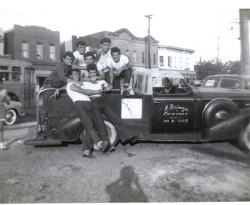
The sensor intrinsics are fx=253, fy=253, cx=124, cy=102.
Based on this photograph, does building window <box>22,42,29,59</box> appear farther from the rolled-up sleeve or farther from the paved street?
the rolled-up sleeve

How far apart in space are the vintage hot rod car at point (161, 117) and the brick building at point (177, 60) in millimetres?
29290

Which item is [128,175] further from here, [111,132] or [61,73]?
[61,73]

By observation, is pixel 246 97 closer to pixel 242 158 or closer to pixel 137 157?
pixel 242 158

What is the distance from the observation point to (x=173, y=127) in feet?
16.0

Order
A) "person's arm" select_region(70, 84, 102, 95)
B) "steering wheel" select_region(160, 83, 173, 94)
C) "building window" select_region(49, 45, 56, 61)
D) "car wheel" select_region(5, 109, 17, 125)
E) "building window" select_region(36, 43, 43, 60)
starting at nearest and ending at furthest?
"person's arm" select_region(70, 84, 102, 95) < "steering wheel" select_region(160, 83, 173, 94) < "car wheel" select_region(5, 109, 17, 125) < "building window" select_region(36, 43, 43, 60) < "building window" select_region(49, 45, 56, 61)

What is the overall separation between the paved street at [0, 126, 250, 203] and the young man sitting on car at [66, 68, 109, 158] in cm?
30

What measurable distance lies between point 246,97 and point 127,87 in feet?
7.82

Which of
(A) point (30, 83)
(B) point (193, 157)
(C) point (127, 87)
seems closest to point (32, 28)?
(A) point (30, 83)

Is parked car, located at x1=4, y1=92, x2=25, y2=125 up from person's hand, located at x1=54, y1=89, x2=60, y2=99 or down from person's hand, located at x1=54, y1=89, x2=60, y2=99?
down

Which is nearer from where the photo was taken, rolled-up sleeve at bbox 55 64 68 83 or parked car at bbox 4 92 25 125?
rolled-up sleeve at bbox 55 64 68 83

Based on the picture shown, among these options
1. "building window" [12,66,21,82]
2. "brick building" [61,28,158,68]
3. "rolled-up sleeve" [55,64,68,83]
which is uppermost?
"brick building" [61,28,158,68]

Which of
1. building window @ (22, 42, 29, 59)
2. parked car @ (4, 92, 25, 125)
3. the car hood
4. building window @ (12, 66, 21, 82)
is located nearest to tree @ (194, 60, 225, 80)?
building window @ (22, 42, 29, 59)

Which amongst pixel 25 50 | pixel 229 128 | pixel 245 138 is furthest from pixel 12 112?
pixel 25 50

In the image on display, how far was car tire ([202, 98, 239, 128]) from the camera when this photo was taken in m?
4.75
